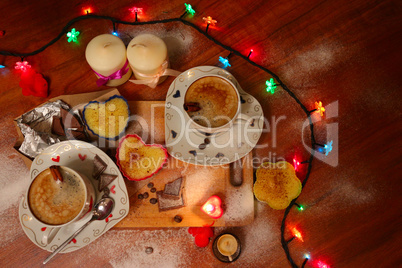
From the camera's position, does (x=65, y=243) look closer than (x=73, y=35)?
Yes

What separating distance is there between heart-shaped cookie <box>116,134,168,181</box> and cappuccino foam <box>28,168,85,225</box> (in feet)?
0.50

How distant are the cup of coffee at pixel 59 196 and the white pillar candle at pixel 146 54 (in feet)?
1.24

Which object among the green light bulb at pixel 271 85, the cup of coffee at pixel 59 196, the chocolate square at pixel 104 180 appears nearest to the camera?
the cup of coffee at pixel 59 196

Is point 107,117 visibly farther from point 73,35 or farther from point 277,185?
point 277,185

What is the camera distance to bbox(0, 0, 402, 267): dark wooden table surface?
3.04ft

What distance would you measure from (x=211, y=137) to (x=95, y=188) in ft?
1.35

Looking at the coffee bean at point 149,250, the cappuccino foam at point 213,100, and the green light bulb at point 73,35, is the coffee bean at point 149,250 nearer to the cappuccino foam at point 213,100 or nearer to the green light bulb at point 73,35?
the cappuccino foam at point 213,100

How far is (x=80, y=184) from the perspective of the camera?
0.82 metres

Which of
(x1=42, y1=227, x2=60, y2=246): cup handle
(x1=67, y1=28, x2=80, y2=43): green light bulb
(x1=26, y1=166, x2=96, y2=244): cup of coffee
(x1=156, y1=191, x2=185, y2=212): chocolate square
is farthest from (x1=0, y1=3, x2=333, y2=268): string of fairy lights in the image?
(x1=42, y1=227, x2=60, y2=246): cup handle

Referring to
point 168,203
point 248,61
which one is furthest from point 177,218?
point 248,61

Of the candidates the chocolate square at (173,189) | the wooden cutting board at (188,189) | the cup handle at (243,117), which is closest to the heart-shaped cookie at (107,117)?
the wooden cutting board at (188,189)

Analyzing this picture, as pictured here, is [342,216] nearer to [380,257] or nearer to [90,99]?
[380,257]

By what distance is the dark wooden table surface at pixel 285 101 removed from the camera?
36.4 inches

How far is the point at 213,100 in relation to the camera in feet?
2.93
